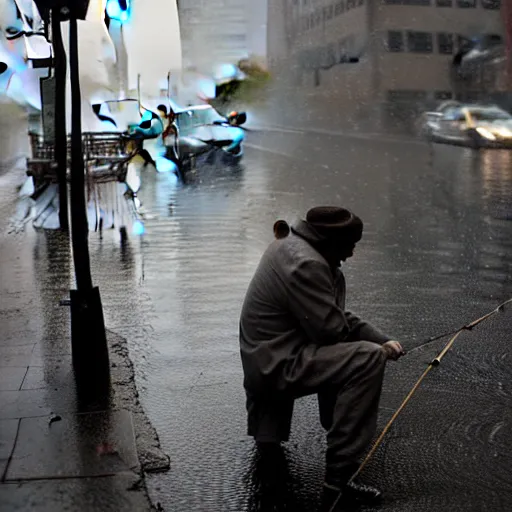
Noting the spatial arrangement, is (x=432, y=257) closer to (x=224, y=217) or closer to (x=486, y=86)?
(x=224, y=217)

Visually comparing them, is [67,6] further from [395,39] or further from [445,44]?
[445,44]

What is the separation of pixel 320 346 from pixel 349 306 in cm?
435

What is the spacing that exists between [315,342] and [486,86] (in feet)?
110

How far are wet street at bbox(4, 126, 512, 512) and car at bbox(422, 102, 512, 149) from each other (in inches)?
439

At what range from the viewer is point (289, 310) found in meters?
4.23

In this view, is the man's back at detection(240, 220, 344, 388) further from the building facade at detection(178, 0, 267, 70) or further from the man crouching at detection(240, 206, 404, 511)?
the building facade at detection(178, 0, 267, 70)

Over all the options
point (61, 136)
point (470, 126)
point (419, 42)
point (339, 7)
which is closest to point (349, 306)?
point (61, 136)

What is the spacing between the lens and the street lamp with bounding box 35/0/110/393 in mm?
5816

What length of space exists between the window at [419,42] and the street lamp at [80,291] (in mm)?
31518

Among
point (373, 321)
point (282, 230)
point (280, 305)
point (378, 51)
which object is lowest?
point (373, 321)

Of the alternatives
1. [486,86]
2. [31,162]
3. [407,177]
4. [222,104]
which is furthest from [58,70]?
[486,86]

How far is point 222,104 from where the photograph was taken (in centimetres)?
3033

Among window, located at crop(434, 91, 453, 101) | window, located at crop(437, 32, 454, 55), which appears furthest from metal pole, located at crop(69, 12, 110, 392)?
window, located at crop(437, 32, 454, 55)

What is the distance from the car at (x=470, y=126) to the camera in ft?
99.1
